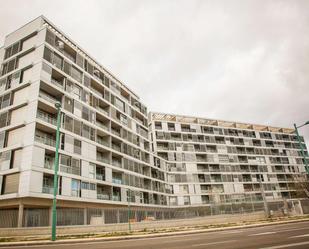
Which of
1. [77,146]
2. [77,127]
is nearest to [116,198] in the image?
[77,146]

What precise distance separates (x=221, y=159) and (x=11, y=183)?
57793 mm

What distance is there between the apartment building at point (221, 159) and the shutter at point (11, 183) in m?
41.4

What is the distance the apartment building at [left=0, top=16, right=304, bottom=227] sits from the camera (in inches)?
1126

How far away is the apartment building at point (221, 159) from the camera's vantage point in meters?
67.4

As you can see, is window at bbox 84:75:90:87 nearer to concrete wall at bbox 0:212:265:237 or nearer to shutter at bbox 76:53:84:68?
shutter at bbox 76:53:84:68

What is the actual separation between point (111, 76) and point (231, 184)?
45.3 meters

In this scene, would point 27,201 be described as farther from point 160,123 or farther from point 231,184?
point 231,184

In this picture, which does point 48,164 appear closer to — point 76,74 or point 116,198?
point 116,198

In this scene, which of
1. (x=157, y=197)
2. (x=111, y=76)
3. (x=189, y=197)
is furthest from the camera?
(x=189, y=197)

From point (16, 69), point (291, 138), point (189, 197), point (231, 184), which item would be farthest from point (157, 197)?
point (291, 138)

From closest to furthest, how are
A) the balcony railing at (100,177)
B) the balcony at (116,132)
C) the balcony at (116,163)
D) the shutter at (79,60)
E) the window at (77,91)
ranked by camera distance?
the window at (77,91), the balcony railing at (100,177), the shutter at (79,60), the balcony at (116,163), the balcony at (116,132)

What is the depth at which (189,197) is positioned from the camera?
65.2m

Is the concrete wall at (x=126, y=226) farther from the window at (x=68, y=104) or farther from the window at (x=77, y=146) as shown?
the window at (x=68, y=104)

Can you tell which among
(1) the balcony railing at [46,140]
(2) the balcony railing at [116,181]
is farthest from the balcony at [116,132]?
(1) the balcony railing at [46,140]
